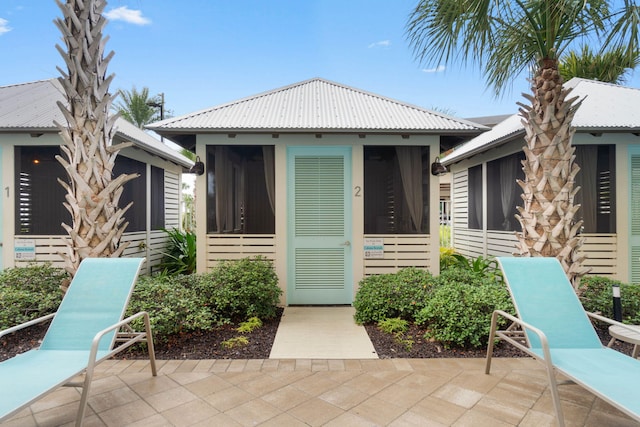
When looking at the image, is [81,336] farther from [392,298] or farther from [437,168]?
[437,168]

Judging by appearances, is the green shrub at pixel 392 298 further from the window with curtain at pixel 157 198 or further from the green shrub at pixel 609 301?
the window with curtain at pixel 157 198

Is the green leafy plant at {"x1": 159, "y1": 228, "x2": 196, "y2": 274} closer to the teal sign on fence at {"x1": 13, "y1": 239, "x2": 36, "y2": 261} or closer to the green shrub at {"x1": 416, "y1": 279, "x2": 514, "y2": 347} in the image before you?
the teal sign on fence at {"x1": 13, "y1": 239, "x2": 36, "y2": 261}

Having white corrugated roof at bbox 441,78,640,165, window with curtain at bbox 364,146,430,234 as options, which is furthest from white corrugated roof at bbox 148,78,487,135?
white corrugated roof at bbox 441,78,640,165

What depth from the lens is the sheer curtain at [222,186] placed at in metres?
5.25

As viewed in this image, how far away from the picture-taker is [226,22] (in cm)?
1137

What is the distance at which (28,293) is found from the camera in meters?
4.02

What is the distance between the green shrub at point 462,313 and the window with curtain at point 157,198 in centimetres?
633

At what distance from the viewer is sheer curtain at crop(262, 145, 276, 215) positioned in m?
5.26

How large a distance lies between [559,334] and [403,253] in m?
2.70

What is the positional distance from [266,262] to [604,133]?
20.6ft

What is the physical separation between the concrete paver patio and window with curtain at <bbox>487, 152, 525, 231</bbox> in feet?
12.7

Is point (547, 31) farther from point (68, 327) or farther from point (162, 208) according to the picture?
point (162, 208)

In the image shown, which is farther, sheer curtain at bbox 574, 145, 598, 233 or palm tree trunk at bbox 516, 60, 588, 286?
sheer curtain at bbox 574, 145, 598, 233

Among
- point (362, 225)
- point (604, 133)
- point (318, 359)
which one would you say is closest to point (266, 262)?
point (362, 225)
